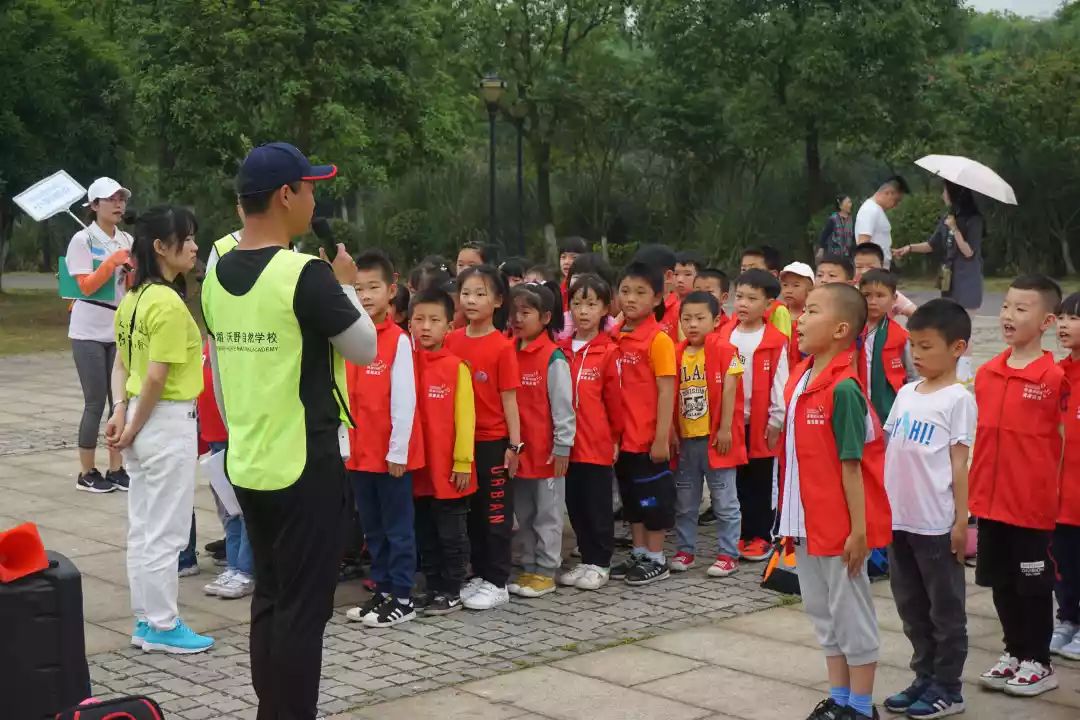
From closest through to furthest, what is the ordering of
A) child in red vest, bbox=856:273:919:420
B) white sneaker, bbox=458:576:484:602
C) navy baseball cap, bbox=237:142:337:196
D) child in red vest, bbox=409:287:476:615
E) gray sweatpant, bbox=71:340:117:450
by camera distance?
navy baseball cap, bbox=237:142:337:196
child in red vest, bbox=409:287:476:615
white sneaker, bbox=458:576:484:602
child in red vest, bbox=856:273:919:420
gray sweatpant, bbox=71:340:117:450

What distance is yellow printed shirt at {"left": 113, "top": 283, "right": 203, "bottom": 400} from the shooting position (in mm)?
5984

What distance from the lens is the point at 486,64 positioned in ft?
117

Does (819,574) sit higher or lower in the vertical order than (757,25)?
lower

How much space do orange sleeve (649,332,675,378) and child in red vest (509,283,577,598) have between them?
0.46m

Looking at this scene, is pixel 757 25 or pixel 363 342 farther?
pixel 757 25

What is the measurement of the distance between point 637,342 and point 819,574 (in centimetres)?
243

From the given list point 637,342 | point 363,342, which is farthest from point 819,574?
point 637,342

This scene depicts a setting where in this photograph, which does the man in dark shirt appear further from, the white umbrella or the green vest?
the white umbrella

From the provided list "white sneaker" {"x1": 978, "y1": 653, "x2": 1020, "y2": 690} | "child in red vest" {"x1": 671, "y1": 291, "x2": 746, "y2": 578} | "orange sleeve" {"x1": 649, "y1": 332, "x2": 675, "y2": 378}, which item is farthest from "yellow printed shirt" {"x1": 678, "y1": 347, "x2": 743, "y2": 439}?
"white sneaker" {"x1": 978, "y1": 653, "x2": 1020, "y2": 690}

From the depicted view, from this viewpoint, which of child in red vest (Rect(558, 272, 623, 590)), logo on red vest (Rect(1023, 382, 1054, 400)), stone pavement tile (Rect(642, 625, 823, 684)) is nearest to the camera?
logo on red vest (Rect(1023, 382, 1054, 400))

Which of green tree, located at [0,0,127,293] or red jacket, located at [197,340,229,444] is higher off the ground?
green tree, located at [0,0,127,293]

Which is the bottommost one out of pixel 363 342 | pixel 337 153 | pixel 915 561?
pixel 915 561

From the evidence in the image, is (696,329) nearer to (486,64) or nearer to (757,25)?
(757,25)

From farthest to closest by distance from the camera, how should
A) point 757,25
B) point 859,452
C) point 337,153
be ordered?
point 757,25, point 337,153, point 859,452
